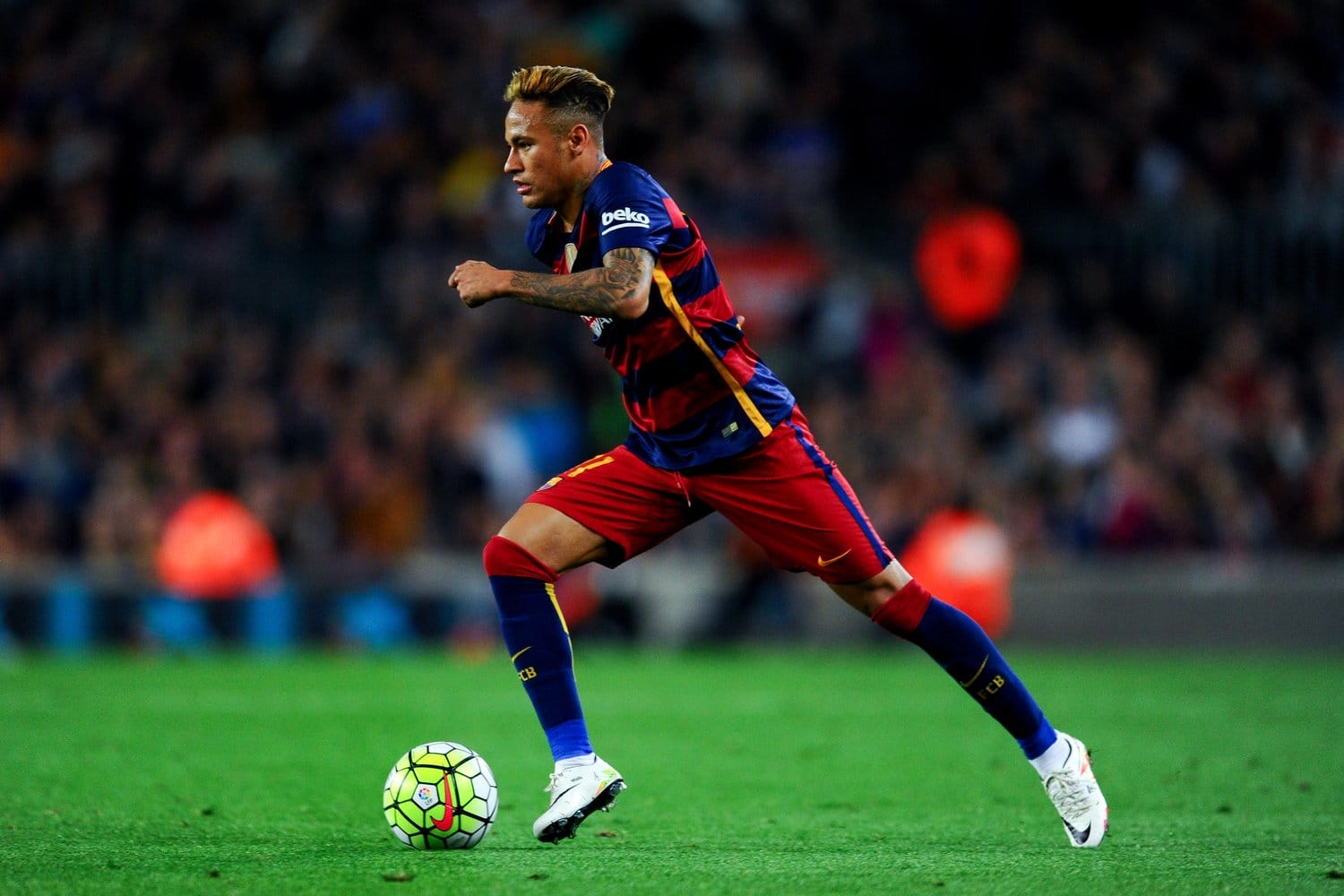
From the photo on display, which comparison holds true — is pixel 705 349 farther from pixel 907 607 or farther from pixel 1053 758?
pixel 1053 758

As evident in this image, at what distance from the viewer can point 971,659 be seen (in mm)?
5941

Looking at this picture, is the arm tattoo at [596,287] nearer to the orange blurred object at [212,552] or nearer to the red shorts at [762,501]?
the red shorts at [762,501]

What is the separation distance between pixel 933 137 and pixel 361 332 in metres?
6.18

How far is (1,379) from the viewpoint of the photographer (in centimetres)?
1644

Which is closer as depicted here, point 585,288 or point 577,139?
point 585,288

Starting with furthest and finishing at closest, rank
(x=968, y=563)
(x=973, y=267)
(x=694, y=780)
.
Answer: (x=973, y=267)
(x=968, y=563)
(x=694, y=780)

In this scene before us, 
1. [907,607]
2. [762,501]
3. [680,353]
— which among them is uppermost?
[680,353]

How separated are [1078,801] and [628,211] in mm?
2454

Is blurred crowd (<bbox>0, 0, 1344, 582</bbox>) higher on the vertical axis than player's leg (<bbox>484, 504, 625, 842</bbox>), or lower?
higher

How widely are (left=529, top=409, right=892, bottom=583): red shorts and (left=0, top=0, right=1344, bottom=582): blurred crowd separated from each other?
360 inches

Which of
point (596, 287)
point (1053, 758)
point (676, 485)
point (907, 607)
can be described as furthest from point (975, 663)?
point (596, 287)

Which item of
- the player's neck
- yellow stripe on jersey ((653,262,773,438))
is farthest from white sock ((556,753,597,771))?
the player's neck

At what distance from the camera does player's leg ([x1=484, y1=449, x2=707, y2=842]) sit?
18.7 feet

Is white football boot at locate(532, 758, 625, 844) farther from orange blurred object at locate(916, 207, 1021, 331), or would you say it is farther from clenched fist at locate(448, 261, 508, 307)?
orange blurred object at locate(916, 207, 1021, 331)
